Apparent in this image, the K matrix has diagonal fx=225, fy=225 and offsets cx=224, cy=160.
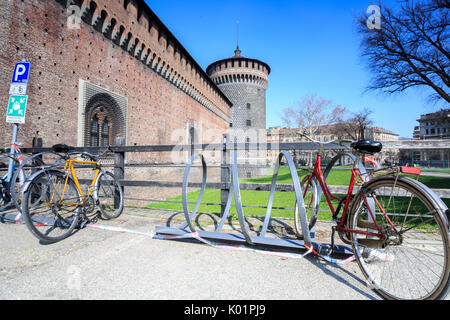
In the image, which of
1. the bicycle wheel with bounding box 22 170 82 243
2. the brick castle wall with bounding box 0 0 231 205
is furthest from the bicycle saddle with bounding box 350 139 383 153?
the brick castle wall with bounding box 0 0 231 205

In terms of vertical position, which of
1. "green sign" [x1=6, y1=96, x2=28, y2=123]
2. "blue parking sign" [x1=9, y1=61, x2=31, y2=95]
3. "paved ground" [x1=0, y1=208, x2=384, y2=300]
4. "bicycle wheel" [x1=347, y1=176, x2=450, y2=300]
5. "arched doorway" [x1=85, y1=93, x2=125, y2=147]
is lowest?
"paved ground" [x1=0, y1=208, x2=384, y2=300]

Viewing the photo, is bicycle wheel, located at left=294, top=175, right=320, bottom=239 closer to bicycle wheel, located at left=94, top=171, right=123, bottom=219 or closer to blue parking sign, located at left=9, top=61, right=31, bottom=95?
bicycle wheel, located at left=94, top=171, right=123, bottom=219

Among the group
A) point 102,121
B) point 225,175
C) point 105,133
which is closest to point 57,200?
point 225,175

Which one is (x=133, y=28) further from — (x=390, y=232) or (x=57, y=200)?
(x=390, y=232)

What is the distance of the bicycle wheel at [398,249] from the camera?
1.49 m

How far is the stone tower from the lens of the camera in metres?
36.1

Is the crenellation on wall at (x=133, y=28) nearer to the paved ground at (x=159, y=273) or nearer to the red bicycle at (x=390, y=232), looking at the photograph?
the paved ground at (x=159, y=273)

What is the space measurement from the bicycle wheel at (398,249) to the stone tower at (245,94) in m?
32.9

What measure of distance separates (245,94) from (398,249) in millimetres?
36926

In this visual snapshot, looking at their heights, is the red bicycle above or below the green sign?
below

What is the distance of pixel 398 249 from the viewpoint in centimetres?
237

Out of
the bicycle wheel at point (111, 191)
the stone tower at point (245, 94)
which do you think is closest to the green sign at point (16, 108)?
the bicycle wheel at point (111, 191)

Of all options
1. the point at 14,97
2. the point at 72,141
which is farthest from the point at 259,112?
the point at 14,97

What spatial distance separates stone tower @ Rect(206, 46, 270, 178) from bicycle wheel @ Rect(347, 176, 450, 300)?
3289cm
